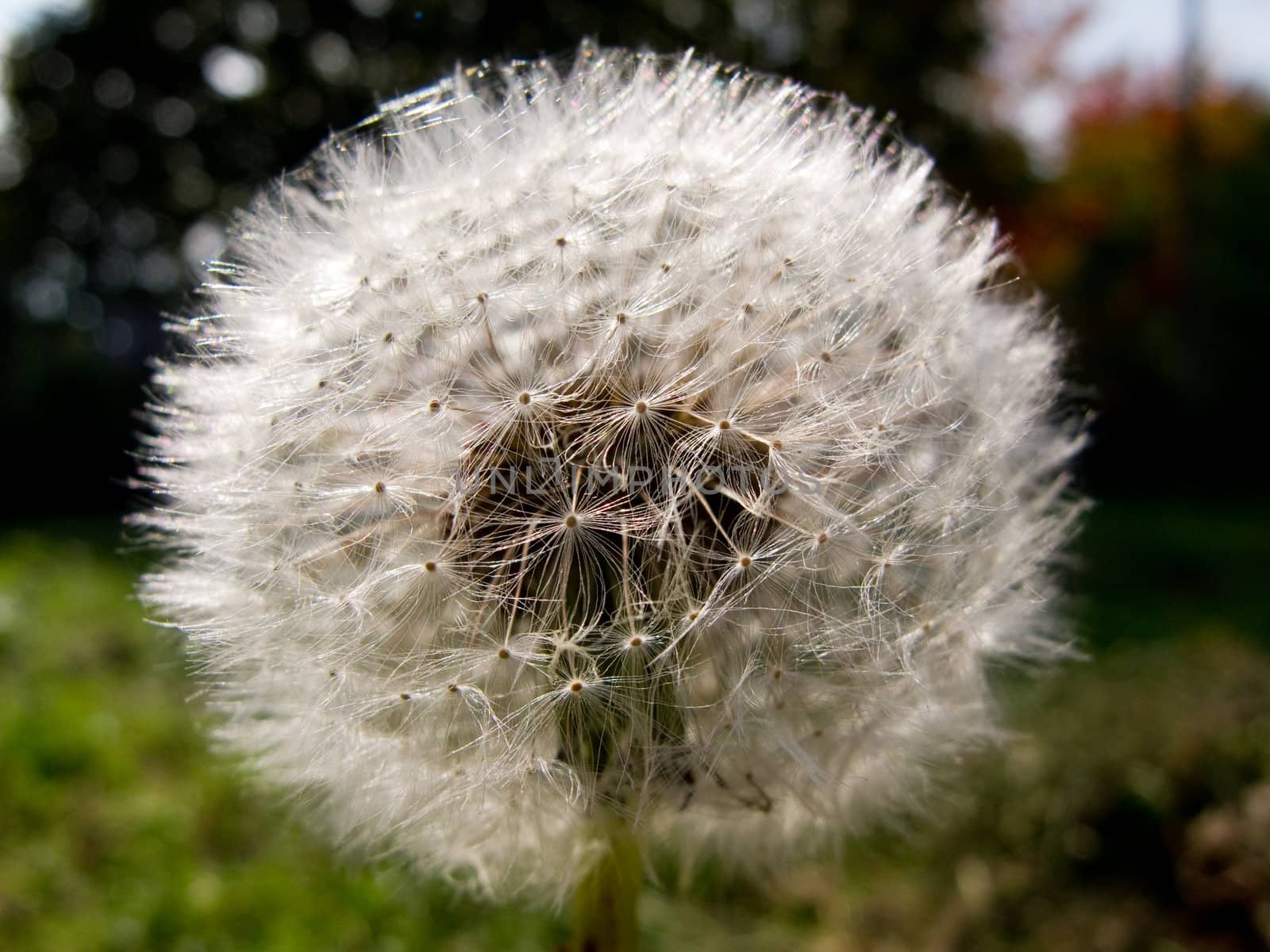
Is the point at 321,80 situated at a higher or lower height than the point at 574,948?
higher

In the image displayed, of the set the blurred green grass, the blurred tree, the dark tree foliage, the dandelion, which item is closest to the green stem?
the dandelion

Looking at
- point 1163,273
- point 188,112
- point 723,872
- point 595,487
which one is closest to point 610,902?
point 595,487

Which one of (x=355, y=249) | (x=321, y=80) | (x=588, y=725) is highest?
(x=321, y=80)

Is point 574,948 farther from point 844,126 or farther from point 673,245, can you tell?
point 844,126

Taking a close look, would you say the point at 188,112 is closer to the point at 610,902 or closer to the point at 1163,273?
the point at 610,902

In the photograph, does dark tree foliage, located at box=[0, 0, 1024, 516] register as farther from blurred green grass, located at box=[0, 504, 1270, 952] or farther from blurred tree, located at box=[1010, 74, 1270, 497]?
blurred green grass, located at box=[0, 504, 1270, 952]

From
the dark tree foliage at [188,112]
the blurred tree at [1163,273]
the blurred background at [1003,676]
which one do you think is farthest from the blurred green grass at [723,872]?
the blurred tree at [1163,273]

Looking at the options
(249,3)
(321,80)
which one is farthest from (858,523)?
(249,3)
